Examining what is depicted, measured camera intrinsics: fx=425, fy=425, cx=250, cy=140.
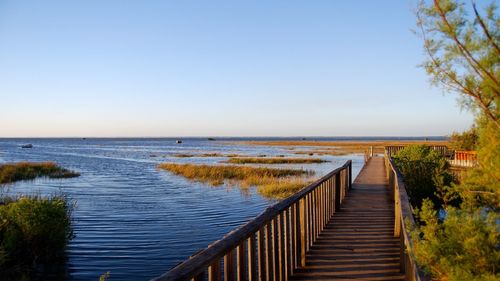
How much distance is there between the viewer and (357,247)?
7211 mm

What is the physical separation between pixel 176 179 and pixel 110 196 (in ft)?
26.0

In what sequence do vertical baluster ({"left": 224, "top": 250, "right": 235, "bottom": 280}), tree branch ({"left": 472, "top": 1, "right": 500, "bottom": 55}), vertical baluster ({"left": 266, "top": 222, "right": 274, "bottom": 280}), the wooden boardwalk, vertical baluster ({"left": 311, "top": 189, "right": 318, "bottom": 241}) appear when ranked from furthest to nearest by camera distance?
1. vertical baluster ({"left": 311, "top": 189, "right": 318, "bottom": 241})
2. the wooden boardwalk
3. vertical baluster ({"left": 266, "top": 222, "right": 274, "bottom": 280})
4. vertical baluster ({"left": 224, "top": 250, "right": 235, "bottom": 280})
5. tree branch ({"left": 472, "top": 1, "right": 500, "bottom": 55})

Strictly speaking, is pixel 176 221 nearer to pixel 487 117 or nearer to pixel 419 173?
pixel 419 173

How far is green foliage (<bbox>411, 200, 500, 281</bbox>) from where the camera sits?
2.91 metres

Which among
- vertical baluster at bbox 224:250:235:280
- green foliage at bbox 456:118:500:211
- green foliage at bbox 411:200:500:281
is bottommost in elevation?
vertical baluster at bbox 224:250:235:280

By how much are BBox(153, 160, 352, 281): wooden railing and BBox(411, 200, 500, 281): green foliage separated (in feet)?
4.91

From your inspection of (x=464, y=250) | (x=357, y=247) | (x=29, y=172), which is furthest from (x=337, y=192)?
(x=29, y=172)

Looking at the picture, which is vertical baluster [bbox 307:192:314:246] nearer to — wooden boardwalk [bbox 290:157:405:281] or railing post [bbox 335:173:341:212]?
wooden boardwalk [bbox 290:157:405:281]

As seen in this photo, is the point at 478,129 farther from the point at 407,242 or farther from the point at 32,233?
the point at 32,233

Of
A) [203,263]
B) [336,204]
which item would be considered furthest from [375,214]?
[203,263]

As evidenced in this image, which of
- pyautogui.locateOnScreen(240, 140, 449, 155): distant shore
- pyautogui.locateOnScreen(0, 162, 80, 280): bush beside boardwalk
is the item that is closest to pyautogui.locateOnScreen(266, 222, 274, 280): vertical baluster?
pyautogui.locateOnScreen(0, 162, 80, 280): bush beside boardwalk

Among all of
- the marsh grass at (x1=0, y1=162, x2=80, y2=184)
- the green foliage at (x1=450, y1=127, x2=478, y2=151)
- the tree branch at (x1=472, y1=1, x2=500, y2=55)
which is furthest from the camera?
the marsh grass at (x1=0, y1=162, x2=80, y2=184)

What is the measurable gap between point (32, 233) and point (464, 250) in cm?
996

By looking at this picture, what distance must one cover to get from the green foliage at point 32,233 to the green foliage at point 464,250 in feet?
29.9
